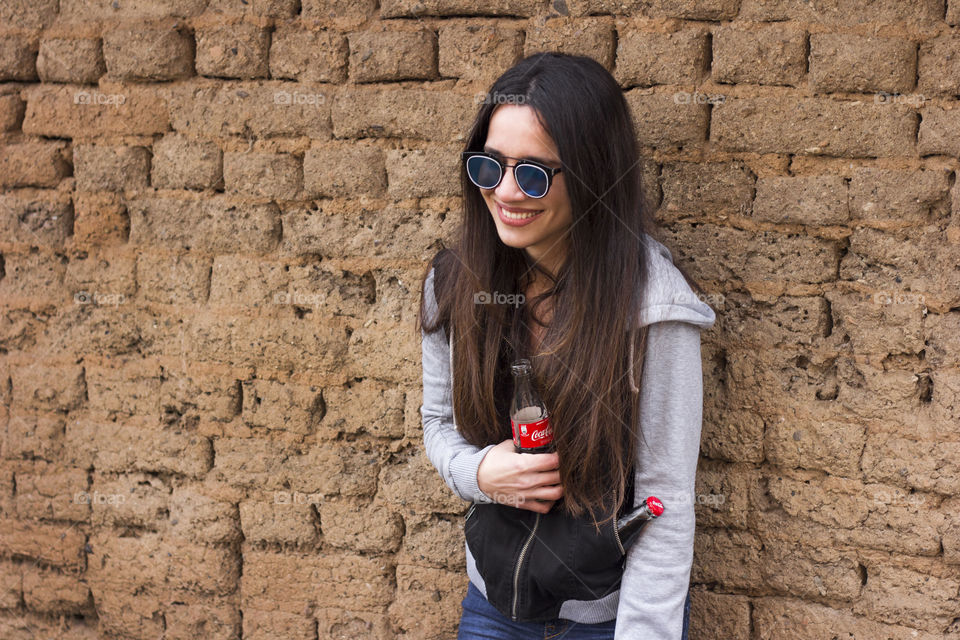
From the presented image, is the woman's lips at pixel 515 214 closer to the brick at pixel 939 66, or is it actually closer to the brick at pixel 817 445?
the brick at pixel 817 445

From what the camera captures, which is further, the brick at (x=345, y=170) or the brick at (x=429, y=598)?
the brick at (x=429, y=598)

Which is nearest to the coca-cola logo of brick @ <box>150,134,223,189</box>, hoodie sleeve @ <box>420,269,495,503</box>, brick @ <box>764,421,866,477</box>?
hoodie sleeve @ <box>420,269,495,503</box>

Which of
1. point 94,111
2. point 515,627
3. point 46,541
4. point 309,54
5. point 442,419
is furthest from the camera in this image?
point 46,541

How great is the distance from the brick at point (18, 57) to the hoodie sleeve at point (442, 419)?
182 centimetres

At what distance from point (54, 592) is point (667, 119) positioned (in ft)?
9.31

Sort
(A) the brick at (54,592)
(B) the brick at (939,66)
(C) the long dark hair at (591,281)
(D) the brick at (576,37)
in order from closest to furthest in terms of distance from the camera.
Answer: (C) the long dark hair at (591,281), (B) the brick at (939,66), (D) the brick at (576,37), (A) the brick at (54,592)

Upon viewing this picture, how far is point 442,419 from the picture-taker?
2195mm

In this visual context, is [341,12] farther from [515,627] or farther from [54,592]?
[54,592]

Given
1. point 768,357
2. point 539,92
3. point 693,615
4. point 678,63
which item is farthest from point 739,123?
point 693,615

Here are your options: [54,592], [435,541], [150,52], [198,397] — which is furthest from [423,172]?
[54,592]

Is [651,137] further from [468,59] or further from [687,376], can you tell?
[687,376]

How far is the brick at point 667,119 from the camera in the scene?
95.1 inches

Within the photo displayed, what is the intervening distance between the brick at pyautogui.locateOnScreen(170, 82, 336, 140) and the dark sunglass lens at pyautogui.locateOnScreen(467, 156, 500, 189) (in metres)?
0.88

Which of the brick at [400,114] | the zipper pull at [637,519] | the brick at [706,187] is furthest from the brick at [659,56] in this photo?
the zipper pull at [637,519]
